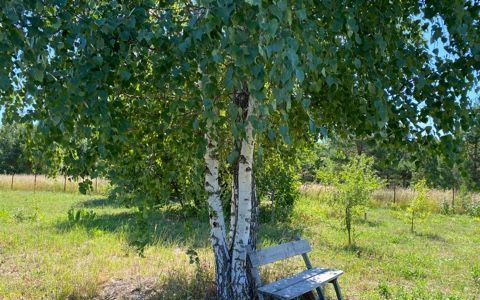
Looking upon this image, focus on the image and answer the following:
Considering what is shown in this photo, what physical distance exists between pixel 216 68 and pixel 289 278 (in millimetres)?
2970

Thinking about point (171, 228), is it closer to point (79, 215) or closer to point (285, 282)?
point (79, 215)

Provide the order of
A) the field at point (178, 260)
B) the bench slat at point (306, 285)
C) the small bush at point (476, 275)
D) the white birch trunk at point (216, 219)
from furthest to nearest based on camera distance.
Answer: the small bush at point (476, 275) → the field at point (178, 260) → the white birch trunk at point (216, 219) → the bench slat at point (306, 285)

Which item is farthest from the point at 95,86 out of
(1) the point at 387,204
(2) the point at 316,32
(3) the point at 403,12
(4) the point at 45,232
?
(1) the point at 387,204

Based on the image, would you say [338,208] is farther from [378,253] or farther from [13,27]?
[13,27]

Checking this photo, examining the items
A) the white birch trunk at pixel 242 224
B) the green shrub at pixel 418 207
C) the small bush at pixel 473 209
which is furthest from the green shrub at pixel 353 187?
the small bush at pixel 473 209

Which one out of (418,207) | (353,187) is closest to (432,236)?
(418,207)

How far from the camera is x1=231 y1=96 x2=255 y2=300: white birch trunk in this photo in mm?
4137

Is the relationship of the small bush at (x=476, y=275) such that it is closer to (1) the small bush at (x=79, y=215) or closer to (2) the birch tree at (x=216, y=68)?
(2) the birch tree at (x=216, y=68)

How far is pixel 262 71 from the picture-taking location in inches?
68.7

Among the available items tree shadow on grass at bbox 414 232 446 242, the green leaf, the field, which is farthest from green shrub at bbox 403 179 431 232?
the green leaf

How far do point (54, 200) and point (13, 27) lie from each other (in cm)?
1716

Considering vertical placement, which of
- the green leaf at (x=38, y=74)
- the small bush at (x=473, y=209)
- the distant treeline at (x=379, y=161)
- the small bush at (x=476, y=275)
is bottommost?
the small bush at (x=476, y=275)

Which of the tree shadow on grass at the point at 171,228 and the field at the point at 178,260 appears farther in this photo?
the tree shadow on grass at the point at 171,228

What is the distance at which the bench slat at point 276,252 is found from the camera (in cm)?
404
